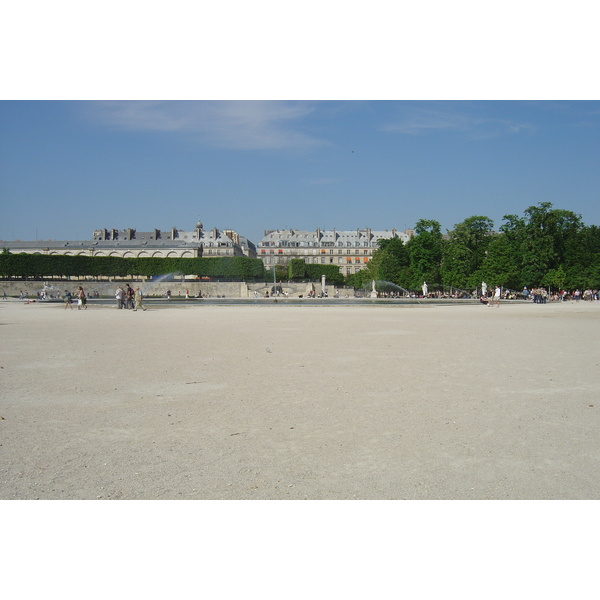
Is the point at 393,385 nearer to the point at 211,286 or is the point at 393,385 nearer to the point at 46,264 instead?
the point at 211,286

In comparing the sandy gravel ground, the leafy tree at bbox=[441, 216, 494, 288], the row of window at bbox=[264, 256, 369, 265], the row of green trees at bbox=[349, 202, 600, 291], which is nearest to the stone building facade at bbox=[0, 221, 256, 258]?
the row of window at bbox=[264, 256, 369, 265]

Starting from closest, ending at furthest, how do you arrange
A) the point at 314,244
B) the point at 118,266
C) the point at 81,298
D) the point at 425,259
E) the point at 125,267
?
the point at 81,298 < the point at 425,259 < the point at 118,266 < the point at 125,267 < the point at 314,244

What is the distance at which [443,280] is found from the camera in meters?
61.1

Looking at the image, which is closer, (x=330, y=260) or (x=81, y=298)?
(x=81, y=298)

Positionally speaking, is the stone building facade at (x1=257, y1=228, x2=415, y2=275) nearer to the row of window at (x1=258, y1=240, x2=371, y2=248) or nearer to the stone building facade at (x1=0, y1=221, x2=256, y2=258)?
the row of window at (x1=258, y1=240, x2=371, y2=248)

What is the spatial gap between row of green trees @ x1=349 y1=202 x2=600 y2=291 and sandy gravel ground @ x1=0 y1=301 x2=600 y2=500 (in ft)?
160

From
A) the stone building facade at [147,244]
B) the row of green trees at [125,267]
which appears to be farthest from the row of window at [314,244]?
the row of green trees at [125,267]

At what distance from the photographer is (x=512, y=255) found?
5784cm

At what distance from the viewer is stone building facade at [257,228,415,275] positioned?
115m

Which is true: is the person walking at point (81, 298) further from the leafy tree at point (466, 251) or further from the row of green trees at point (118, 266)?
the row of green trees at point (118, 266)

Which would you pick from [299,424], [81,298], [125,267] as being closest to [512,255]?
[81,298]

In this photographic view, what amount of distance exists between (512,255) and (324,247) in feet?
203

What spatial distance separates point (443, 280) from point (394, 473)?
59.4m

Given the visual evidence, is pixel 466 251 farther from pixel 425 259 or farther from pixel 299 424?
pixel 299 424
